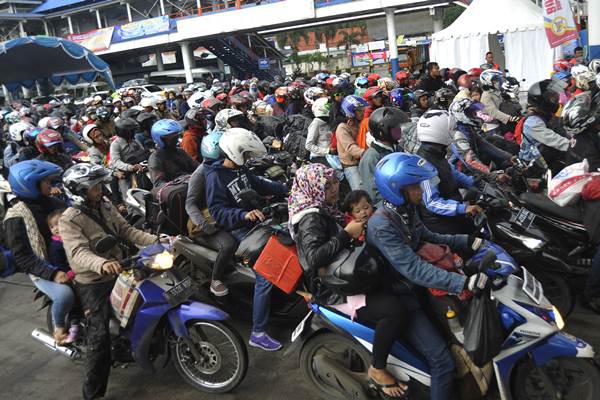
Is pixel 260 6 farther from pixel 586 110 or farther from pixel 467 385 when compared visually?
pixel 467 385

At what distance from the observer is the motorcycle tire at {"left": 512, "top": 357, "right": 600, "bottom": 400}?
3.10 m

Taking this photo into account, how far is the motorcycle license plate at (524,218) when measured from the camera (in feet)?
15.3

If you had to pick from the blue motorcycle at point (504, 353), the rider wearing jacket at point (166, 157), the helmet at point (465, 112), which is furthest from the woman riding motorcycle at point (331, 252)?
the rider wearing jacket at point (166, 157)

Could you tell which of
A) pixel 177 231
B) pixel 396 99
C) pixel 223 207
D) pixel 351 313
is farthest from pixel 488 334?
pixel 396 99

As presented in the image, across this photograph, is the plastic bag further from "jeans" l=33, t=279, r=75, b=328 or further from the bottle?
"jeans" l=33, t=279, r=75, b=328

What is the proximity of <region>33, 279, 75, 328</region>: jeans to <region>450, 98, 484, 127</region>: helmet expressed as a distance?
4.46 meters

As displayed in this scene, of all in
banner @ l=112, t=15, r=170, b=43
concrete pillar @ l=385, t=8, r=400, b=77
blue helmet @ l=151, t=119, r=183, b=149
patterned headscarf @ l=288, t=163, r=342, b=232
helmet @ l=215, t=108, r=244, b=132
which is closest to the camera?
patterned headscarf @ l=288, t=163, r=342, b=232

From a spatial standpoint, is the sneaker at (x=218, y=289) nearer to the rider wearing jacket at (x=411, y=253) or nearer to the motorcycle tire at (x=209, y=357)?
the motorcycle tire at (x=209, y=357)

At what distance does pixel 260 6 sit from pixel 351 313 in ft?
116

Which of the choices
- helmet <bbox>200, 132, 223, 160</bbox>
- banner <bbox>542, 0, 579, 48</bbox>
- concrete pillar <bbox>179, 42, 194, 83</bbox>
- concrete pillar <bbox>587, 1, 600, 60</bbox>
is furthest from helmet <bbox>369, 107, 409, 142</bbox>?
concrete pillar <bbox>179, 42, 194, 83</bbox>

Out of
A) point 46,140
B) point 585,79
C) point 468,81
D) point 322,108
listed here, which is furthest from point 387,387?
point 585,79

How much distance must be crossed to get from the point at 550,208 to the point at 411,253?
6.83 feet

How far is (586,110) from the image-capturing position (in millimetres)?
5086

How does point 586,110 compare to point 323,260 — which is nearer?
point 323,260
